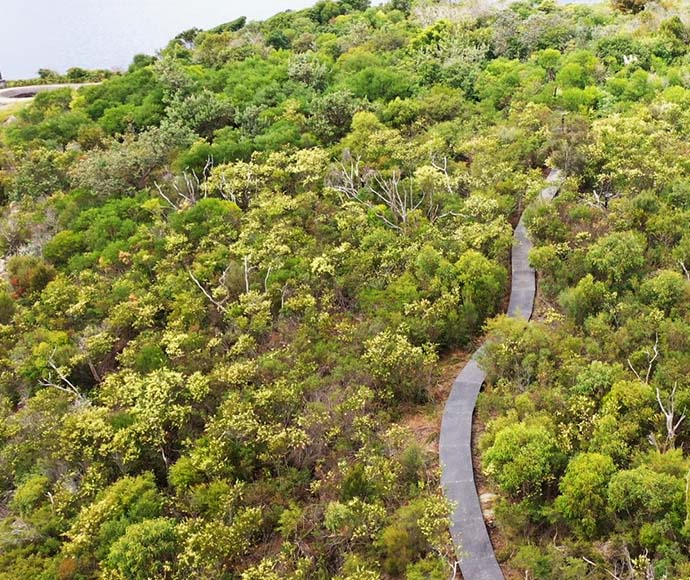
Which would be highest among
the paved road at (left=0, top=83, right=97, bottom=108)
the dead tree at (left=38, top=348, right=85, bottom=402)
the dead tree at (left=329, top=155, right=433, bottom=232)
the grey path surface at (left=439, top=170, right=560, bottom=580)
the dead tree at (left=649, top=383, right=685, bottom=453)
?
the paved road at (left=0, top=83, right=97, bottom=108)

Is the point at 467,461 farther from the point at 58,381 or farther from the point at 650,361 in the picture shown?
the point at 58,381

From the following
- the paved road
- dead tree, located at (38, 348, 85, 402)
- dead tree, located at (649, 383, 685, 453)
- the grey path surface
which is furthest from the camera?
the paved road

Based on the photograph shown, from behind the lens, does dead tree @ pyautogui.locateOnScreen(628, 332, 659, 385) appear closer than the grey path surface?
No

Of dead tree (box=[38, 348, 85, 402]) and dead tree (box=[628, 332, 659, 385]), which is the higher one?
dead tree (box=[38, 348, 85, 402])

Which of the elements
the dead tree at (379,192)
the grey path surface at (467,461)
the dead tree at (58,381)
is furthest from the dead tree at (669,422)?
the dead tree at (58,381)

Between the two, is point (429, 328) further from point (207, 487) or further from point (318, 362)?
point (207, 487)

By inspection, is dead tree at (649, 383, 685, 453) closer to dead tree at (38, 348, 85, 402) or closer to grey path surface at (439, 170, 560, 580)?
grey path surface at (439, 170, 560, 580)

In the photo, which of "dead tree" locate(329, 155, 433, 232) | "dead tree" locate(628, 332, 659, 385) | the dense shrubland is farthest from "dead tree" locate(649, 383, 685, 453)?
"dead tree" locate(329, 155, 433, 232)

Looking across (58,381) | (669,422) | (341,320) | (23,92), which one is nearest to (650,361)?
(669,422)
